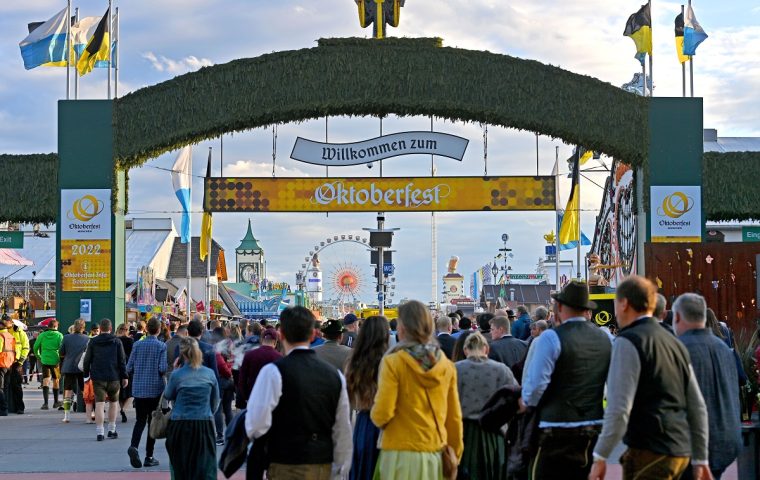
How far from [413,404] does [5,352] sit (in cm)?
1574

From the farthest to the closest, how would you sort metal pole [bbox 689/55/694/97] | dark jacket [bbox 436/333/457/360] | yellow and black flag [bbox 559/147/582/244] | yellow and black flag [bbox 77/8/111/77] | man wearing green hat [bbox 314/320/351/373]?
yellow and black flag [bbox 559/147/582/244] → yellow and black flag [bbox 77/8/111/77] → metal pole [bbox 689/55/694/97] → dark jacket [bbox 436/333/457/360] → man wearing green hat [bbox 314/320/351/373]

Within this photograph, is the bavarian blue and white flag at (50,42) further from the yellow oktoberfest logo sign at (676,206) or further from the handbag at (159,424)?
the handbag at (159,424)

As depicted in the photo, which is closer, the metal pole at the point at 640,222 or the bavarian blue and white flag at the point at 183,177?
the metal pole at the point at 640,222

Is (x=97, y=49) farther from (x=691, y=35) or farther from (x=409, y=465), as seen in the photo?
(x=409, y=465)

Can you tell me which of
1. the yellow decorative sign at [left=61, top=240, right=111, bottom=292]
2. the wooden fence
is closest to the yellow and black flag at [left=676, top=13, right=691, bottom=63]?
the wooden fence

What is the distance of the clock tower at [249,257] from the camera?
146 metres

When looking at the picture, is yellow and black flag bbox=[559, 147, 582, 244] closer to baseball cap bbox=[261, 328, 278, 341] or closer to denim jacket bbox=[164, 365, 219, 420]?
baseball cap bbox=[261, 328, 278, 341]

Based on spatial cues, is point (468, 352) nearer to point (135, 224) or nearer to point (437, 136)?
point (437, 136)

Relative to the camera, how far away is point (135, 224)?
2803 inches

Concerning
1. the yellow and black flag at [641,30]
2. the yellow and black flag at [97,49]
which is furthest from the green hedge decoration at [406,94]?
the yellow and black flag at [97,49]

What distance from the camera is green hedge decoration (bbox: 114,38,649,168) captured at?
2262 cm

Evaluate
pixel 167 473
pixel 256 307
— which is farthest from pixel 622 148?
pixel 256 307

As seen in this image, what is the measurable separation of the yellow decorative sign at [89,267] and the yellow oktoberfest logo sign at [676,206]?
11409 millimetres

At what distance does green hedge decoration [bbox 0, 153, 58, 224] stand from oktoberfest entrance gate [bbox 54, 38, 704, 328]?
0.64 metres
